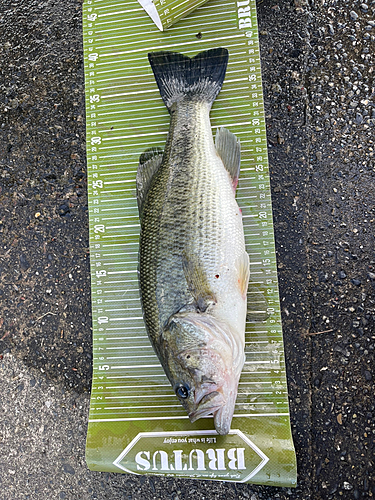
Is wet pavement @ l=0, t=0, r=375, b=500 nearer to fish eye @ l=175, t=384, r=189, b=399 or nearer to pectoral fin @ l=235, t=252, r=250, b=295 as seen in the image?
pectoral fin @ l=235, t=252, r=250, b=295

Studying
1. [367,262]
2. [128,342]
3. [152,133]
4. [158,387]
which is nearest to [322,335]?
[367,262]

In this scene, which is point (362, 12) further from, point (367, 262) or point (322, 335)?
point (322, 335)

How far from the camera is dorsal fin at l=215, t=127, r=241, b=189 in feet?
7.13

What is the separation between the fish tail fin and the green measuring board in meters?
0.11

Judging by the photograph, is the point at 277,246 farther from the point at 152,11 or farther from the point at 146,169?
the point at 152,11

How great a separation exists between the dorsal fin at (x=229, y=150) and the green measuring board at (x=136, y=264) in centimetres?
14

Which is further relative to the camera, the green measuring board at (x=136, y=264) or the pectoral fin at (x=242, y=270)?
the green measuring board at (x=136, y=264)

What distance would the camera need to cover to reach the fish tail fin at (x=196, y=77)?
2.29 m

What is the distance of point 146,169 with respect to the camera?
7.23 feet

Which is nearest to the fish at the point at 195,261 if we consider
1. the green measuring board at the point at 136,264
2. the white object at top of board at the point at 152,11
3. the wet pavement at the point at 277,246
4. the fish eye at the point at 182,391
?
the fish eye at the point at 182,391

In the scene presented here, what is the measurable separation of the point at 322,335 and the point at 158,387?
1083 mm

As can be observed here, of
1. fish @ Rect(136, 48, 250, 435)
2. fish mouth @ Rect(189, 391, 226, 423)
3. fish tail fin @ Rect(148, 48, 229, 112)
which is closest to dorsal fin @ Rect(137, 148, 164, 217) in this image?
fish @ Rect(136, 48, 250, 435)

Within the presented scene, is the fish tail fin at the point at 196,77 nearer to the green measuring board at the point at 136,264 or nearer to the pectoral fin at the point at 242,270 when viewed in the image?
the green measuring board at the point at 136,264

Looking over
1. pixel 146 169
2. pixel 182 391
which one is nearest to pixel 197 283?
pixel 182 391
